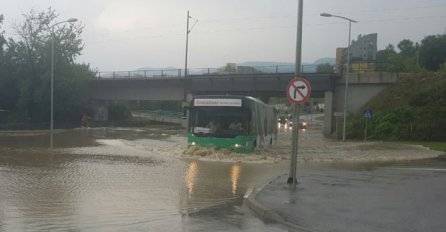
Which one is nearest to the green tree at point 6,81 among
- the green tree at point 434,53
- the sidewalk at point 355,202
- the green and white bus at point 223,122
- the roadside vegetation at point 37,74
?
the roadside vegetation at point 37,74

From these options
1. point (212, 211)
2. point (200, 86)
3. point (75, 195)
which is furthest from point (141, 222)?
point (200, 86)

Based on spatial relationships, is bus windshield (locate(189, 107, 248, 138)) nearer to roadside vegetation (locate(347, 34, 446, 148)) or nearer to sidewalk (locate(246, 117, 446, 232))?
sidewalk (locate(246, 117, 446, 232))

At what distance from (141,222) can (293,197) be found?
4145 mm

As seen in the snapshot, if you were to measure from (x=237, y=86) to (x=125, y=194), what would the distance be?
46.4 metres

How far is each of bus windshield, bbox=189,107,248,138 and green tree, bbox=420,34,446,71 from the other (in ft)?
236

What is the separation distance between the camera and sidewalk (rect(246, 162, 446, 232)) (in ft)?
31.2

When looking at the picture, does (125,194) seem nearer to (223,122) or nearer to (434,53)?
(223,122)

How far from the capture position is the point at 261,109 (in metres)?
30.4

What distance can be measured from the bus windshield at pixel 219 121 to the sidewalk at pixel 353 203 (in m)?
8.58

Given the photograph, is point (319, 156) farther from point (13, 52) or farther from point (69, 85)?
point (13, 52)

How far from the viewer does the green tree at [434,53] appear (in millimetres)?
89625

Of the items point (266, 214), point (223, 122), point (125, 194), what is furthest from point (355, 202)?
point (223, 122)

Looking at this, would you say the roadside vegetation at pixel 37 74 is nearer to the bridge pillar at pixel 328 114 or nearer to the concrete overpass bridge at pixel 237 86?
the concrete overpass bridge at pixel 237 86

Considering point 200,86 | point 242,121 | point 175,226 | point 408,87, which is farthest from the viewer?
point 200,86
